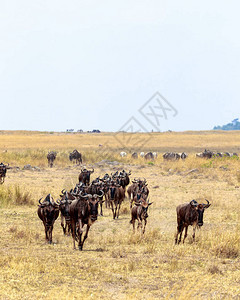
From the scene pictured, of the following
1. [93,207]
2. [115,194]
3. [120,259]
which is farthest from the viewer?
[115,194]

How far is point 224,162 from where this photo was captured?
37750mm

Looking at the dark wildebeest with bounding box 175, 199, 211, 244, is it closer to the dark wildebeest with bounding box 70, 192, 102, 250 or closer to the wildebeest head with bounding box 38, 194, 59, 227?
the dark wildebeest with bounding box 70, 192, 102, 250

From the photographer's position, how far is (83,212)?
10781 millimetres

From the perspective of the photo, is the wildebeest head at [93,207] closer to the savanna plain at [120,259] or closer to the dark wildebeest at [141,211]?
the savanna plain at [120,259]

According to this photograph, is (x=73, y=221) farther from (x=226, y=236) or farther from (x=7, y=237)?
(x=226, y=236)

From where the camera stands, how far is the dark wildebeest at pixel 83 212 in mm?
10580

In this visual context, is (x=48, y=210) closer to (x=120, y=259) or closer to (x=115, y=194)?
(x=120, y=259)

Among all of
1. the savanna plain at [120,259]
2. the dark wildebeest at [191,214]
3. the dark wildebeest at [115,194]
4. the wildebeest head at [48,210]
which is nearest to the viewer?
the savanna plain at [120,259]

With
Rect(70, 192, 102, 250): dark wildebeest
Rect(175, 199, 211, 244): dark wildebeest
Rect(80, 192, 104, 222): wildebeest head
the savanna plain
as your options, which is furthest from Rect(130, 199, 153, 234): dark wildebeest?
Rect(80, 192, 104, 222): wildebeest head

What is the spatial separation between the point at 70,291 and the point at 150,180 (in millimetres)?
23651

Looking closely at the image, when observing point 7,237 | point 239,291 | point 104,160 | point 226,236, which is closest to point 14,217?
point 7,237

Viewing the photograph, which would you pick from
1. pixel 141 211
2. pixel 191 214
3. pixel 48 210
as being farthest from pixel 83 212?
pixel 191 214

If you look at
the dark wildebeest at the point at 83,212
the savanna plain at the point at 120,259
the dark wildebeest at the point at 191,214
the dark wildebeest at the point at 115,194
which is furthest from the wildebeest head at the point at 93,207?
the dark wildebeest at the point at 115,194

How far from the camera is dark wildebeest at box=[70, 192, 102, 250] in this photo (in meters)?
10.6
